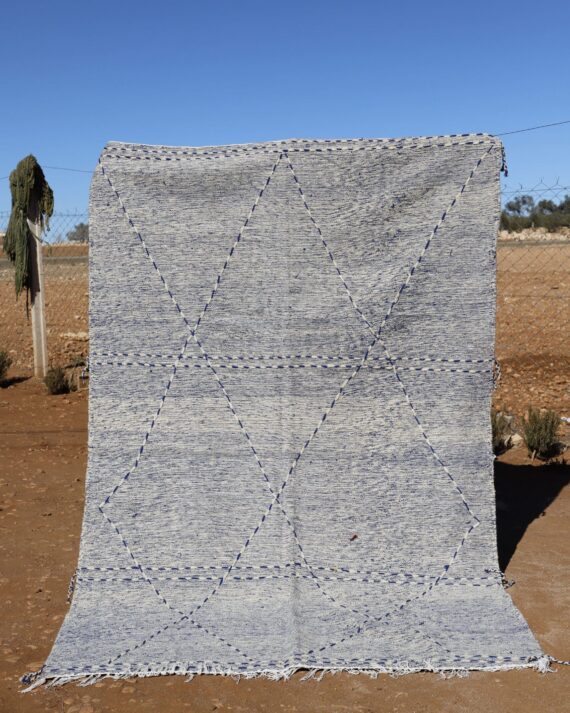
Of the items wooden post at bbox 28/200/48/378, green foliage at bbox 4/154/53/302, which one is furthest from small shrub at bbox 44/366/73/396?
green foliage at bbox 4/154/53/302

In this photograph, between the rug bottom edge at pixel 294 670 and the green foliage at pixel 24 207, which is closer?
the rug bottom edge at pixel 294 670

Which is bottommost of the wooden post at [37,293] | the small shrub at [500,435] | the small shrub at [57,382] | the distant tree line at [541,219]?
the small shrub at [500,435]

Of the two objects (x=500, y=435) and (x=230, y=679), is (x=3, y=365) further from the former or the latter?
(x=230, y=679)

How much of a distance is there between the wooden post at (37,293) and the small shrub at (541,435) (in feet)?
16.9

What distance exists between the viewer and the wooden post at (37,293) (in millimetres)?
9180

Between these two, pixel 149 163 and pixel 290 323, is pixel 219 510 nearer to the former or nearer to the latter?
pixel 290 323

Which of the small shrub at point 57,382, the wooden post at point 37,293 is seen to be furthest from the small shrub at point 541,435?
the wooden post at point 37,293

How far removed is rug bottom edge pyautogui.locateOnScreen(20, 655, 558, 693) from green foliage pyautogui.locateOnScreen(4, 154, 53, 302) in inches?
252

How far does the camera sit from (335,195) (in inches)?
148

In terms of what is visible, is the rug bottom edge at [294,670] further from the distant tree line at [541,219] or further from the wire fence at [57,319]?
the distant tree line at [541,219]

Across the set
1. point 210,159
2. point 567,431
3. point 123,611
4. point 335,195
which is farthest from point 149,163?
point 567,431

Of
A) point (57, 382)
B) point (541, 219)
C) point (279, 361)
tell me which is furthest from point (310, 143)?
point (541, 219)

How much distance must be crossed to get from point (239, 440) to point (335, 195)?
1.12m

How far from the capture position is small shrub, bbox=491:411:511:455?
22.4 ft
